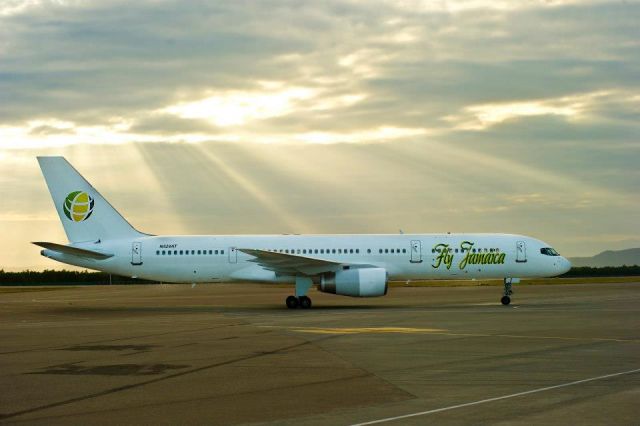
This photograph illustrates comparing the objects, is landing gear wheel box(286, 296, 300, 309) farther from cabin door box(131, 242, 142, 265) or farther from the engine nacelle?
cabin door box(131, 242, 142, 265)

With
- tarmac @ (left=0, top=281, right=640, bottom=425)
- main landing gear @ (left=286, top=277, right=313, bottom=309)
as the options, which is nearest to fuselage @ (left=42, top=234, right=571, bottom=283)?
main landing gear @ (left=286, top=277, right=313, bottom=309)

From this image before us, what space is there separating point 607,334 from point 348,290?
1480 cm

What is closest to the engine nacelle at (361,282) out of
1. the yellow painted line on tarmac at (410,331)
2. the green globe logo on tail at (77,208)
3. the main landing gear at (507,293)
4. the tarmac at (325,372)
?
the main landing gear at (507,293)

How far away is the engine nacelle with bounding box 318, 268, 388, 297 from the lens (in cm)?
3478

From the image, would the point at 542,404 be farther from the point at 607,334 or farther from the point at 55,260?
the point at 55,260

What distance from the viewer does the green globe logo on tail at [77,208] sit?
37.8 m

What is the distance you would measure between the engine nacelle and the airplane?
6.90 ft

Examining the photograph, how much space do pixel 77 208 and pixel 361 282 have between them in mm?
13929

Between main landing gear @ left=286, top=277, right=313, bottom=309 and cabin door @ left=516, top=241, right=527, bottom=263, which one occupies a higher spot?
cabin door @ left=516, top=241, right=527, bottom=263

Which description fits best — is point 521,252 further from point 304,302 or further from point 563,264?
point 304,302

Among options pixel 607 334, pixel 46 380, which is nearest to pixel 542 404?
pixel 46 380

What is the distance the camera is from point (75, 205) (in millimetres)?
37812

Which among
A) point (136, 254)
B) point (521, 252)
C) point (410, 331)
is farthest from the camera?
point (521, 252)

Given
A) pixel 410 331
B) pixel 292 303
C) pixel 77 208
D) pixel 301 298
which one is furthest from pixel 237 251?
pixel 410 331
